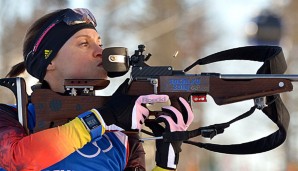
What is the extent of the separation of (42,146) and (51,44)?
48 centimetres

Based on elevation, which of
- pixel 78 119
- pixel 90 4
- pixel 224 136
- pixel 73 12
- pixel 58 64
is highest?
pixel 90 4

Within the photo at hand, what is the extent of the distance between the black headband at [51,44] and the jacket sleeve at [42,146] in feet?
1.26

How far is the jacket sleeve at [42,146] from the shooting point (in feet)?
6.51

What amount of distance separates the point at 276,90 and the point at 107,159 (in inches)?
25.5

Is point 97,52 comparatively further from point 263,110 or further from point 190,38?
point 190,38

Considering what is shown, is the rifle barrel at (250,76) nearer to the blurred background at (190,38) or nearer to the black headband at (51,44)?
the black headband at (51,44)

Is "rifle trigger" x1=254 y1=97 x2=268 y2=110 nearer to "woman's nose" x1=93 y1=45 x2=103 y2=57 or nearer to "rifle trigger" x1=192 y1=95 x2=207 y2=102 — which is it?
"rifle trigger" x1=192 y1=95 x2=207 y2=102

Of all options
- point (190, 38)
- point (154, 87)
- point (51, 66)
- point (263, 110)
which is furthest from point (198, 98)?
point (190, 38)

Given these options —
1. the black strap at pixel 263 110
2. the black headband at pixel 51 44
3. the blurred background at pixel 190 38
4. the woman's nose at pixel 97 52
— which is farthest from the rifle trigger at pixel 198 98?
the blurred background at pixel 190 38

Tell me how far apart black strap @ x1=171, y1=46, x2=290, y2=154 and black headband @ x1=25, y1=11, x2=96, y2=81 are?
47 centimetres

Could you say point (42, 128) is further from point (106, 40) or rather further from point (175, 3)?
point (175, 3)

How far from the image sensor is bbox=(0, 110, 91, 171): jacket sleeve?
78.1 inches

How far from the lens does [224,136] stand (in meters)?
8.48

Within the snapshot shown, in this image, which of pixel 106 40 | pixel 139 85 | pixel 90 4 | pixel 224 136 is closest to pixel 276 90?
pixel 139 85
